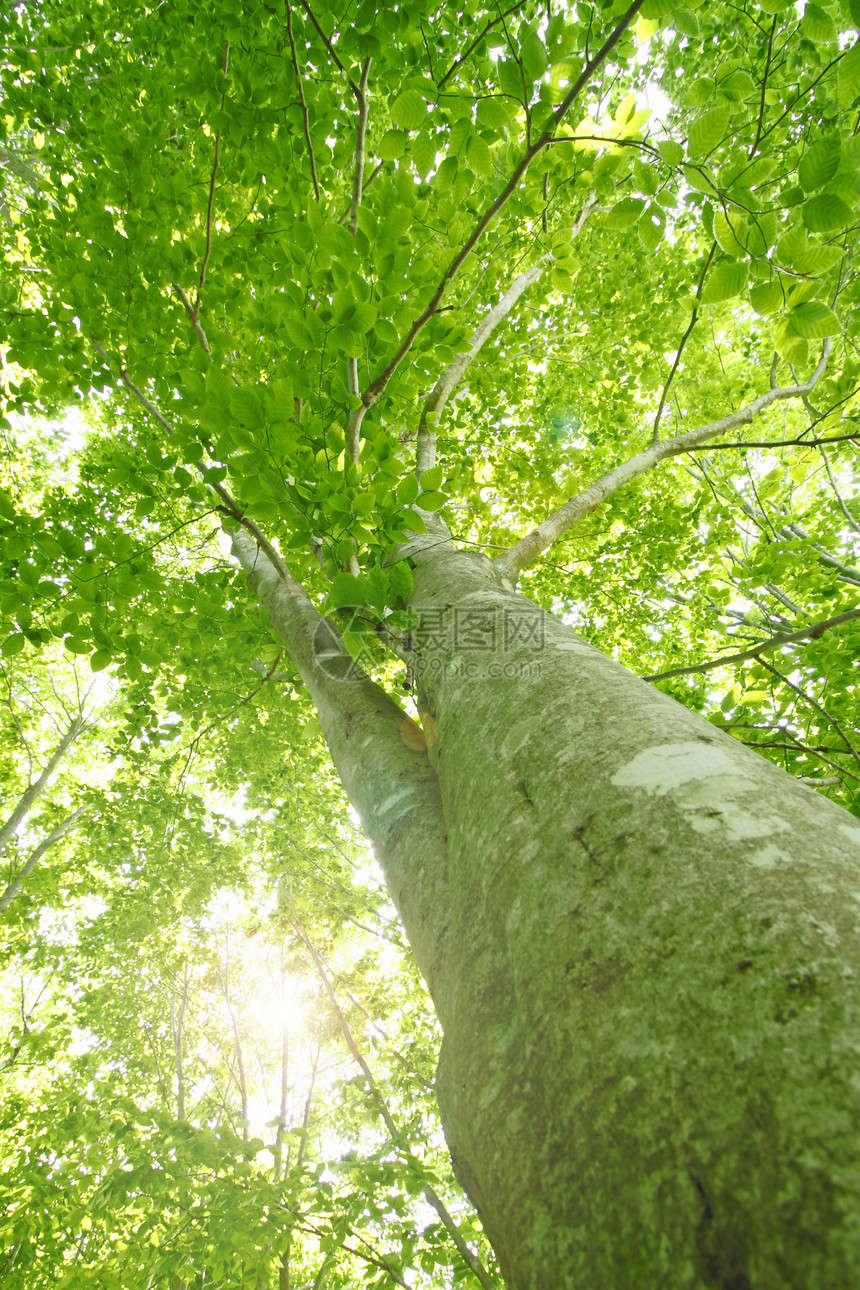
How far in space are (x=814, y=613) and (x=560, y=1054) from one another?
4.86 meters

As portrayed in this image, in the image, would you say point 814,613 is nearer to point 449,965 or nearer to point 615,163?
point 615,163

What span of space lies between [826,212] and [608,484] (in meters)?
2.12

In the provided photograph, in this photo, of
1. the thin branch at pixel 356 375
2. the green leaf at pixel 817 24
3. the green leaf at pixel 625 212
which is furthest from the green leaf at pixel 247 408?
the green leaf at pixel 817 24

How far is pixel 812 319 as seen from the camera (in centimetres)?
111

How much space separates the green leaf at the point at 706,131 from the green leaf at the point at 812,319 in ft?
1.35

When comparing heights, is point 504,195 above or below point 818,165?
above

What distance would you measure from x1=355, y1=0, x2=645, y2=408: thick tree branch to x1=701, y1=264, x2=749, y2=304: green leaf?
45 centimetres

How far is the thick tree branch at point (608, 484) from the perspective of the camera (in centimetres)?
263

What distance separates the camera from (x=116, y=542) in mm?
1996

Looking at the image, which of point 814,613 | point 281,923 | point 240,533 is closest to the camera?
point 240,533

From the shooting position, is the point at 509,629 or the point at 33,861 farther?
the point at 33,861

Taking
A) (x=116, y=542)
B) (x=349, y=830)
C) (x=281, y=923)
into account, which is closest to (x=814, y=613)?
(x=116, y=542)

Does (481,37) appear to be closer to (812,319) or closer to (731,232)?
(731,232)

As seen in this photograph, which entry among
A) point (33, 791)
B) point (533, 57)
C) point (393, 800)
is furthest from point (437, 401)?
point (33, 791)
